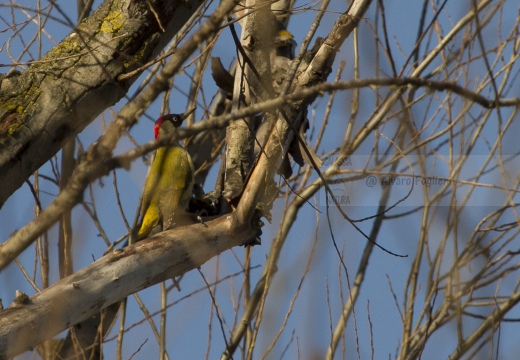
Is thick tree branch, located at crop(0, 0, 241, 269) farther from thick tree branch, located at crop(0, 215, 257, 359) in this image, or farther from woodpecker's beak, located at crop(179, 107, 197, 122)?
woodpecker's beak, located at crop(179, 107, 197, 122)

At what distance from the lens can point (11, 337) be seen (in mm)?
2979

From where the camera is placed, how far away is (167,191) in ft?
17.6

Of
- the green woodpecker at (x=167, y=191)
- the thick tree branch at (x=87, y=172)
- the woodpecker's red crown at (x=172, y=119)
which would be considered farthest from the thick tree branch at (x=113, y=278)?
the woodpecker's red crown at (x=172, y=119)

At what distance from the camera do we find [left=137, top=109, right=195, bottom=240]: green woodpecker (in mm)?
4965

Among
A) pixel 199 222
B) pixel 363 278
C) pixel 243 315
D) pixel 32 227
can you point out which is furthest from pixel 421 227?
pixel 32 227

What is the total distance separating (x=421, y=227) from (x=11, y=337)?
3.16 meters

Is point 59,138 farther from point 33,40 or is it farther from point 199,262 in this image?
point 33,40

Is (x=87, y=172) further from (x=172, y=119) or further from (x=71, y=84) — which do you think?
(x=172, y=119)

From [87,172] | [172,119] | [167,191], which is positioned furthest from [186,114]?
[87,172]

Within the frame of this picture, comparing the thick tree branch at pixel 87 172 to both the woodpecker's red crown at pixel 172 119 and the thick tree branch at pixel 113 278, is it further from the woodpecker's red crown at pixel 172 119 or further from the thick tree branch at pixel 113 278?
the woodpecker's red crown at pixel 172 119

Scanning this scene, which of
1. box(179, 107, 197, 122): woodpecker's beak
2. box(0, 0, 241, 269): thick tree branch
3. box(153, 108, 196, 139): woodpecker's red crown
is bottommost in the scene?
box(0, 0, 241, 269): thick tree branch

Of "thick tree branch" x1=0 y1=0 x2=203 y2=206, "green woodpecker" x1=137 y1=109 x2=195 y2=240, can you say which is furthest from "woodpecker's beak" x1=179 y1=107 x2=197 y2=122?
"thick tree branch" x1=0 y1=0 x2=203 y2=206

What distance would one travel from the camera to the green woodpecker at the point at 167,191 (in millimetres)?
4965

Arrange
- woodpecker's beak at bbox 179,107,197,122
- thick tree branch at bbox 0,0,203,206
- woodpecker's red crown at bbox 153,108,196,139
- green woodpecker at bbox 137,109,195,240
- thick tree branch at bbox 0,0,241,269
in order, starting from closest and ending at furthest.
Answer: thick tree branch at bbox 0,0,241,269 → thick tree branch at bbox 0,0,203,206 → green woodpecker at bbox 137,109,195,240 → woodpecker's red crown at bbox 153,108,196,139 → woodpecker's beak at bbox 179,107,197,122
